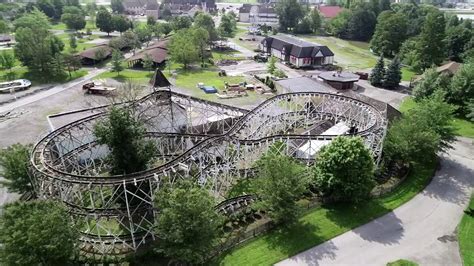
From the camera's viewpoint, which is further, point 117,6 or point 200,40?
point 117,6

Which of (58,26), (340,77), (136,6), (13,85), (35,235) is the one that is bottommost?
(13,85)

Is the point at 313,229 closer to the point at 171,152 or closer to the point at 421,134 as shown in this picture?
the point at 421,134

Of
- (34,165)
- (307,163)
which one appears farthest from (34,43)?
(307,163)

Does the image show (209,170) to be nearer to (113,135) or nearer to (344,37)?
(113,135)

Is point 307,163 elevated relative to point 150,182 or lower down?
lower down

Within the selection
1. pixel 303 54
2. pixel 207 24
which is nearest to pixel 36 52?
pixel 207 24

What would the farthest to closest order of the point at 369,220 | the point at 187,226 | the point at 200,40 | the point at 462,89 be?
1. the point at 200,40
2. the point at 462,89
3. the point at 369,220
4. the point at 187,226

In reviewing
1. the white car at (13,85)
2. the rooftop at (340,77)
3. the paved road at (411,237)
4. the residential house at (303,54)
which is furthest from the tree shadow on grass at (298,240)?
the residential house at (303,54)

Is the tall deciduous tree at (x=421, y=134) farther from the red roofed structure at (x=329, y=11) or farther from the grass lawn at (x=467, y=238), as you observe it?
the red roofed structure at (x=329, y=11)
